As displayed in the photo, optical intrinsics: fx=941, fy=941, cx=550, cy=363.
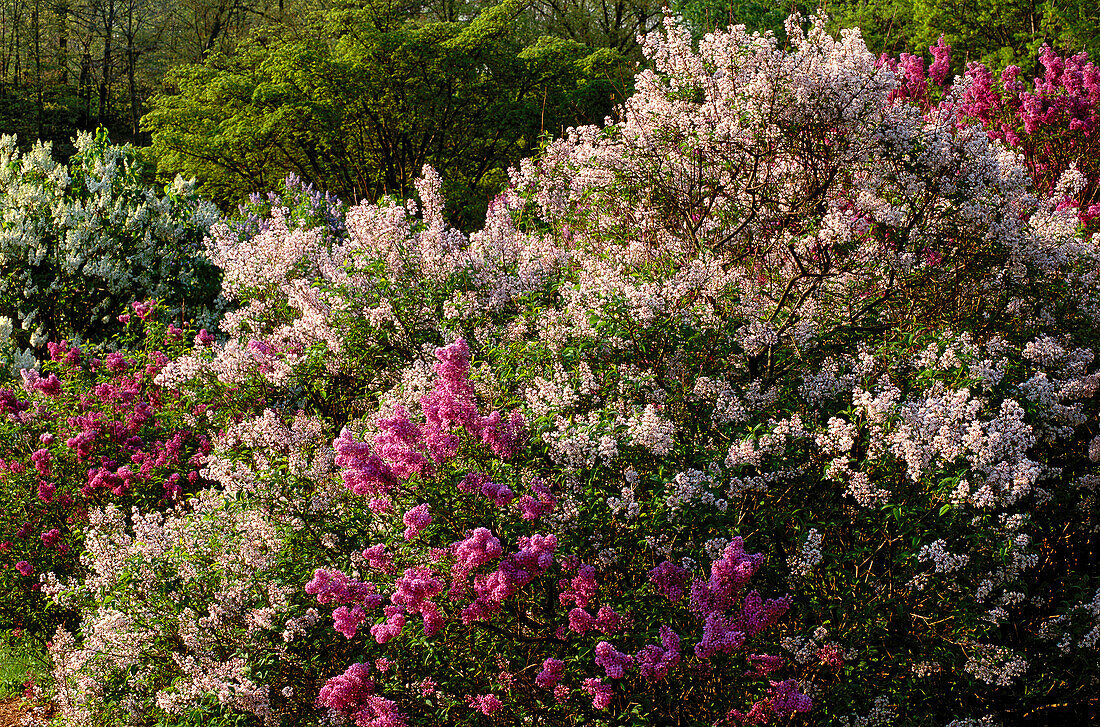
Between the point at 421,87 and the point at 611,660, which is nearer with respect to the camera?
the point at 611,660

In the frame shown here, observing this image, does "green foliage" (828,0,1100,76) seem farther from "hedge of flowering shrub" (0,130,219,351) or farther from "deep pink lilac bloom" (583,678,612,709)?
"deep pink lilac bloom" (583,678,612,709)

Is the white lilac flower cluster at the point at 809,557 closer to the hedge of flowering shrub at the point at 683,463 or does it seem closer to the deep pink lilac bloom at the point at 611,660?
the hedge of flowering shrub at the point at 683,463

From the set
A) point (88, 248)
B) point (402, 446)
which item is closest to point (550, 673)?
point (402, 446)

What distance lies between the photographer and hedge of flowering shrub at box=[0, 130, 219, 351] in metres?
10.6

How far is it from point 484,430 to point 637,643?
115cm

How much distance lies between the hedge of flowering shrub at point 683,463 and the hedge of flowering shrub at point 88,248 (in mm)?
4947

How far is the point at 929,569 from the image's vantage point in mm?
4352

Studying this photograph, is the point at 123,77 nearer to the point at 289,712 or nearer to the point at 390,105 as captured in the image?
the point at 390,105

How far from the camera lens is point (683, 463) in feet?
14.5

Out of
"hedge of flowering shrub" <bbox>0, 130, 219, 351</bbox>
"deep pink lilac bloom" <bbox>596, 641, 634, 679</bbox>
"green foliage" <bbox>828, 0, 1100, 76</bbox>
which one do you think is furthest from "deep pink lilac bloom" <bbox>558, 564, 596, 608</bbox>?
"green foliage" <bbox>828, 0, 1100, 76</bbox>

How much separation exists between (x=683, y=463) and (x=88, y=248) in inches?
343

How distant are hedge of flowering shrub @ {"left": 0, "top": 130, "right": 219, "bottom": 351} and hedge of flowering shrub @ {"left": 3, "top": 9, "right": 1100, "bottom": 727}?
195 inches

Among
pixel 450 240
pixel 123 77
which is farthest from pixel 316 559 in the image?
pixel 123 77

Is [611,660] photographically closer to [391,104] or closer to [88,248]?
[88,248]
